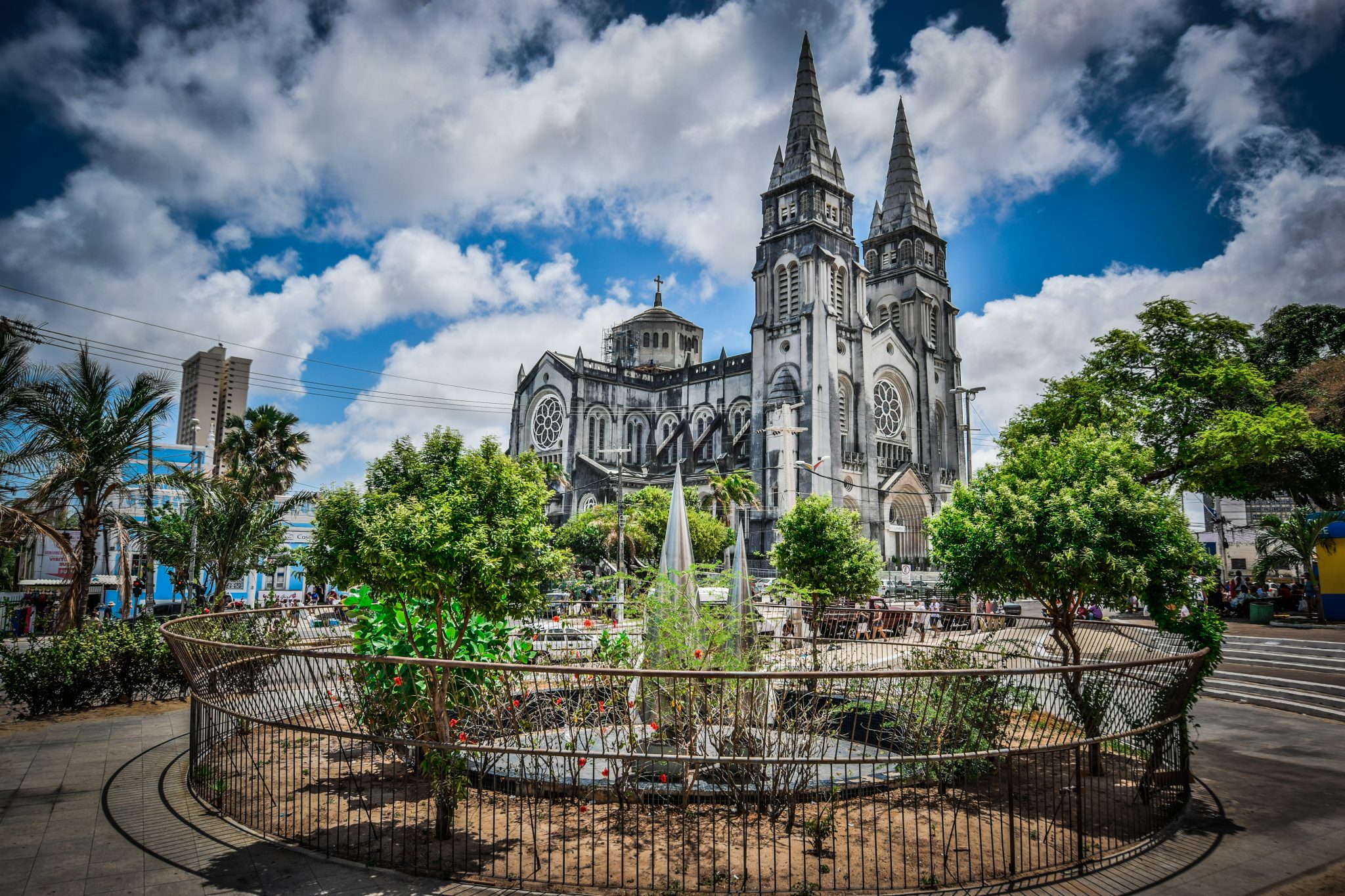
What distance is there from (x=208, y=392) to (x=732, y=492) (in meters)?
82.1

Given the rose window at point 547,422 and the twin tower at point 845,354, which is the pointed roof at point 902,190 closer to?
the twin tower at point 845,354

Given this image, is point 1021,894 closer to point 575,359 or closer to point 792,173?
point 792,173

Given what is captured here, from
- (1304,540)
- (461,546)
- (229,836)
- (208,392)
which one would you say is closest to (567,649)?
(461,546)

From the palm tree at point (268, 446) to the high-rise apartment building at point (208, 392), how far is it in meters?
60.5

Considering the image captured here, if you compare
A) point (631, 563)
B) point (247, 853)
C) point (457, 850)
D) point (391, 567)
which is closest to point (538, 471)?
point (391, 567)

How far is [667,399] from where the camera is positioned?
5934 cm

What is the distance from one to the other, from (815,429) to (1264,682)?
106 ft

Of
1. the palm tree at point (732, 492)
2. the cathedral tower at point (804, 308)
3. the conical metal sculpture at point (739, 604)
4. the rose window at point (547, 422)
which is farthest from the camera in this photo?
the rose window at point (547, 422)

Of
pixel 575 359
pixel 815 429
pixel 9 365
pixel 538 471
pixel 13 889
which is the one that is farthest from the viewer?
pixel 575 359

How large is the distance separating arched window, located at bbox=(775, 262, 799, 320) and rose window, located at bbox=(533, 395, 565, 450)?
63.4 feet

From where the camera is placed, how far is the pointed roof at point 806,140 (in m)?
50.7

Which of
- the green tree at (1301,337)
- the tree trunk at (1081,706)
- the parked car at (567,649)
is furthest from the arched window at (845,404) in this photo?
the tree trunk at (1081,706)

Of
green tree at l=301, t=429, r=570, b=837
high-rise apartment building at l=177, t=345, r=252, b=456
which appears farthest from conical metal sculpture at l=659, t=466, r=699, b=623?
high-rise apartment building at l=177, t=345, r=252, b=456

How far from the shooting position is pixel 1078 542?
8742 mm
